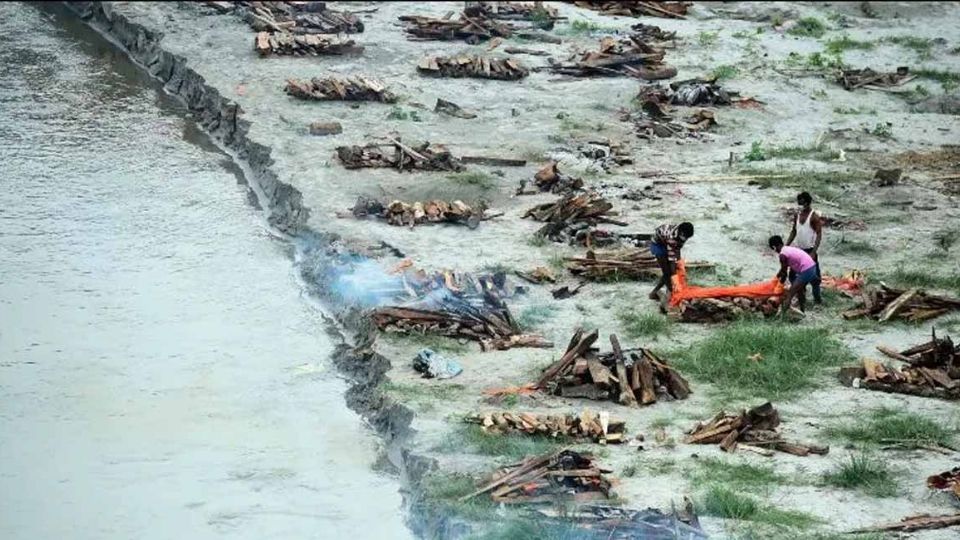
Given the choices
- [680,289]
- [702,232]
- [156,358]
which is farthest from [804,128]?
[156,358]

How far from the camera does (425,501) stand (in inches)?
531

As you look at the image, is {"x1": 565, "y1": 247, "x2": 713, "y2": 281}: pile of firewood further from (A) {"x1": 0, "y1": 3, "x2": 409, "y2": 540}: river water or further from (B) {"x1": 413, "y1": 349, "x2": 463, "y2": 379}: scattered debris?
(A) {"x1": 0, "y1": 3, "x2": 409, "y2": 540}: river water

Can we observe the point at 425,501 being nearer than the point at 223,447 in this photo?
Yes

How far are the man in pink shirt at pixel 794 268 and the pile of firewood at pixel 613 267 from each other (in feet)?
5.90

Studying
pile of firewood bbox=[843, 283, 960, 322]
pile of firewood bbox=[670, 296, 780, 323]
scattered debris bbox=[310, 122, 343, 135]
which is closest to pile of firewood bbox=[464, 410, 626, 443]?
pile of firewood bbox=[670, 296, 780, 323]

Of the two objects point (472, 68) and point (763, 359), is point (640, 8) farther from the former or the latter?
point (763, 359)

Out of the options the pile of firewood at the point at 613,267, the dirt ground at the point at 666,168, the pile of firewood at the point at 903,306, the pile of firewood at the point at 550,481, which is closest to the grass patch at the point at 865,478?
the dirt ground at the point at 666,168

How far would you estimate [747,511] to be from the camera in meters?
12.8

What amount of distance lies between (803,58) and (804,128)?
4.65m

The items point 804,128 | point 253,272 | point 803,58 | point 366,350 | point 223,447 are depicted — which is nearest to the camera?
Answer: point 223,447

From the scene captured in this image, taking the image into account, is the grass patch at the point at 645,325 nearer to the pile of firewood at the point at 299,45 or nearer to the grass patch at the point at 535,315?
the grass patch at the point at 535,315

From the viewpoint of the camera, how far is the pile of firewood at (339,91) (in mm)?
25781

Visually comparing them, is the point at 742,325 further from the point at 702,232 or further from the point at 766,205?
the point at 766,205

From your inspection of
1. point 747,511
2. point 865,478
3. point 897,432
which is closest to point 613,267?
point 897,432
